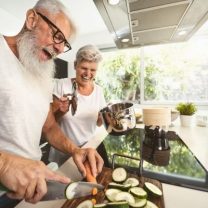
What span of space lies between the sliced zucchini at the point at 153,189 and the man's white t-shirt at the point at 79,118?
77 cm

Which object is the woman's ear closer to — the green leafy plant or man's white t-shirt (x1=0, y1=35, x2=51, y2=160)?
man's white t-shirt (x1=0, y1=35, x2=51, y2=160)

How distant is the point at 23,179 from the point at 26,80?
54 centimetres

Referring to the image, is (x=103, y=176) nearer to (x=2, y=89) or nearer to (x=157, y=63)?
(x=2, y=89)

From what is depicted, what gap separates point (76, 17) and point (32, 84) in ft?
7.14

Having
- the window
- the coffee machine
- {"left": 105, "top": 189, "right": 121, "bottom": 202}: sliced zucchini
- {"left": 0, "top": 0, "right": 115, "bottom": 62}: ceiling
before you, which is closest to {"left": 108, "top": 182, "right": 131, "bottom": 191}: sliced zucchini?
{"left": 105, "top": 189, "right": 121, "bottom": 202}: sliced zucchini

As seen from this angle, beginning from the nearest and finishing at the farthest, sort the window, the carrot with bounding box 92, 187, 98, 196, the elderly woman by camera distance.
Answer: the carrot with bounding box 92, 187, 98, 196, the elderly woman, the window

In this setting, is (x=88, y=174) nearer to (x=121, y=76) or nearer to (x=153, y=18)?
(x=153, y=18)

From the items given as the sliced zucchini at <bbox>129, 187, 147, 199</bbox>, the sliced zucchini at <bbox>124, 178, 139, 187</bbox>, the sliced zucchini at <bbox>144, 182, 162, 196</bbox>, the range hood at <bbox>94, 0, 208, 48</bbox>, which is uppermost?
the range hood at <bbox>94, 0, 208, 48</bbox>

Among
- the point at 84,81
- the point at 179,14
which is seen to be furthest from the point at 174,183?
the point at 84,81

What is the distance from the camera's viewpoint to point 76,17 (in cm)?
271

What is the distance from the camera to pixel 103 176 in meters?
0.66

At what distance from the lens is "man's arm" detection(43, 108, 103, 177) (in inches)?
26.5

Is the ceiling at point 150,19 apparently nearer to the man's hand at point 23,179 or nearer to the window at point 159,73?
the man's hand at point 23,179

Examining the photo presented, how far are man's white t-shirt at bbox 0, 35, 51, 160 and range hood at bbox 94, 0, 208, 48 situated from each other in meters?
0.51
